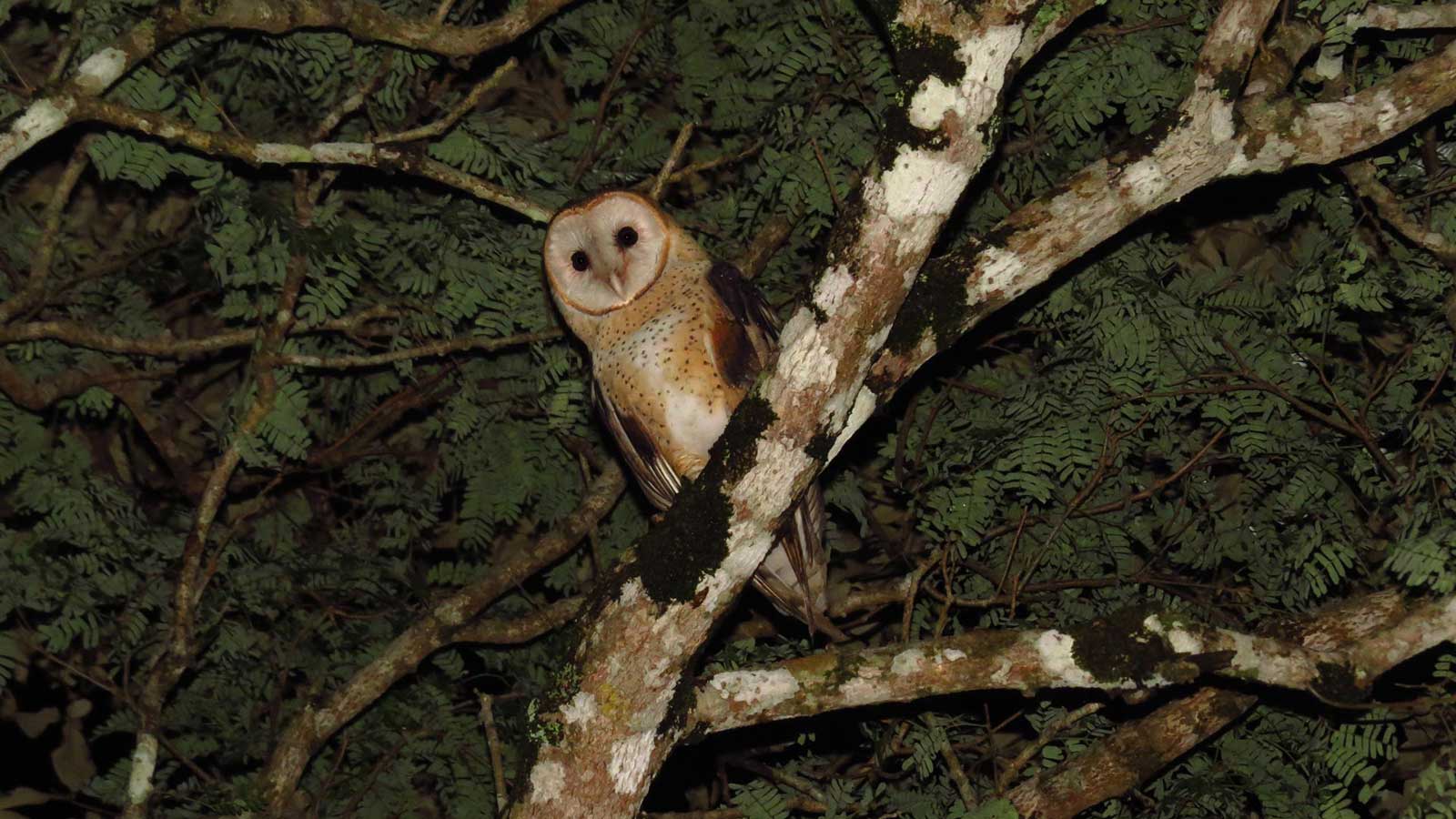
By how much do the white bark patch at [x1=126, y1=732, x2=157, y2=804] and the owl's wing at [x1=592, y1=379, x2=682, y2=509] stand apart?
1710mm

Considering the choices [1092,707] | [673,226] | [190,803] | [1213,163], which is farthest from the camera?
[190,803]

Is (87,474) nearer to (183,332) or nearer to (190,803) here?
(183,332)

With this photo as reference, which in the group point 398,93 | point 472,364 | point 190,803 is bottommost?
point 190,803

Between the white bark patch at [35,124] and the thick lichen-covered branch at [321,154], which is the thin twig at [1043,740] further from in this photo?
the white bark patch at [35,124]

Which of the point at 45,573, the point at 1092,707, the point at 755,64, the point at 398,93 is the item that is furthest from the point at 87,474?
the point at 1092,707

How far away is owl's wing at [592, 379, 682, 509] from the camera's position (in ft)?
13.8

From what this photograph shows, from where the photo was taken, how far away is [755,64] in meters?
4.45

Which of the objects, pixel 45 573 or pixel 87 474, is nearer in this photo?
pixel 45 573

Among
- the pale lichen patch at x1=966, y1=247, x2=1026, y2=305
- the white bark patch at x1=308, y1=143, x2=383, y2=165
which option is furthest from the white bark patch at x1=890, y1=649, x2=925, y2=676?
the white bark patch at x1=308, y1=143, x2=383, y2=165

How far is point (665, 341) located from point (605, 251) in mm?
336

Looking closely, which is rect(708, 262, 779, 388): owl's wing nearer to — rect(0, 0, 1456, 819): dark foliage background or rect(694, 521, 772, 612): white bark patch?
rect(0, 0, 1456, 819): dark foliage background

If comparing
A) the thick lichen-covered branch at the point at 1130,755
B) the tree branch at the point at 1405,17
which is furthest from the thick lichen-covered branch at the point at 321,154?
the tree branch at the point at 1405,17

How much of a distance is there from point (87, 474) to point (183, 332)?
74 centimetres

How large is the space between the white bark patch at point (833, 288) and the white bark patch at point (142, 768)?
9.07ft
